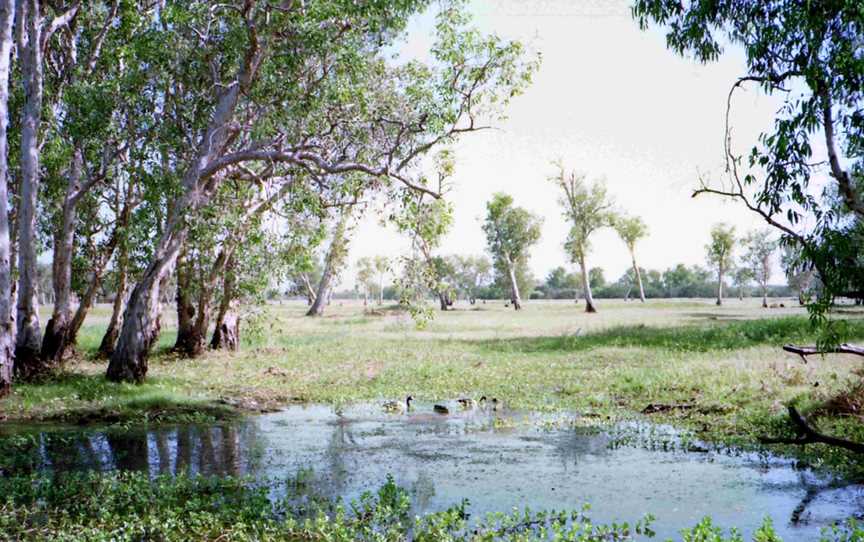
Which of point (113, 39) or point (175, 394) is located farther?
point (113, 39)

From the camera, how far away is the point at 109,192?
30453mm

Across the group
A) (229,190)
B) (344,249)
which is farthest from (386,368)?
(344,249)

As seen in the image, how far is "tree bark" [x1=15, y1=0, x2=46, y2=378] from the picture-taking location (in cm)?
2195

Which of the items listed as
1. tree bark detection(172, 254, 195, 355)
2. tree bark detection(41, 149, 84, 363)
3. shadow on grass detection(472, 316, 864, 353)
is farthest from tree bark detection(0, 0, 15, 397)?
shadow on grass detection(472, 316, 864, 353)

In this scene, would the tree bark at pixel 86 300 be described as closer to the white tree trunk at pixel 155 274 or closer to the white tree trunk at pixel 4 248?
the white tree trunk at pixel 155 274

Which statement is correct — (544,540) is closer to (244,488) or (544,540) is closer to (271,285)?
(244,488)

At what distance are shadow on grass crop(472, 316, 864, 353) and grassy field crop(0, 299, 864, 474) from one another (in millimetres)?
87

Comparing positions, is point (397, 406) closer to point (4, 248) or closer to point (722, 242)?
point (4, 248)

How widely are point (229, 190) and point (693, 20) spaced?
55.9 ft

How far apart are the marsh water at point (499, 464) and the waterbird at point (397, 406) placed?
1.22 m

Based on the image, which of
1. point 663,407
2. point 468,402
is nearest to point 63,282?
point 468,402

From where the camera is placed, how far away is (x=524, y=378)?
1008 inches

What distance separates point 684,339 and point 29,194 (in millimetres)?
28169

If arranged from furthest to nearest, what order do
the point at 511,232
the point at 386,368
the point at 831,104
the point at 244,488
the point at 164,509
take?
the point at 511,232 → the point at 386,368 → the point at 831,104 → the point at 244,488 → the point at 164,509
